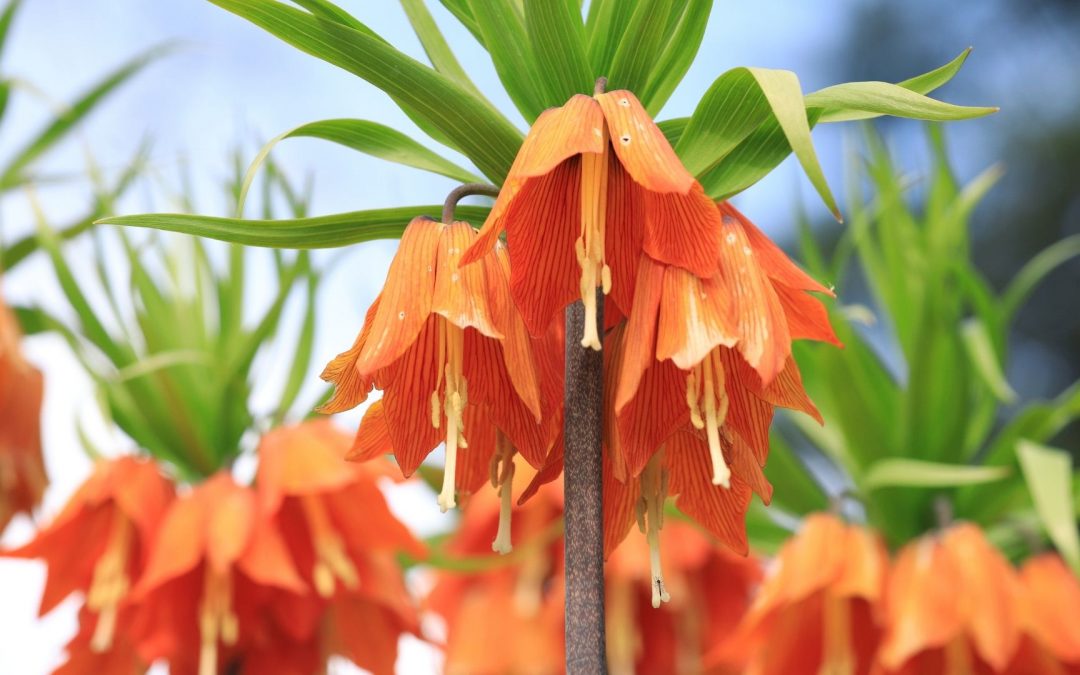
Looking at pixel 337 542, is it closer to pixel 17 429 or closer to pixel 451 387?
→ pixel 17 429

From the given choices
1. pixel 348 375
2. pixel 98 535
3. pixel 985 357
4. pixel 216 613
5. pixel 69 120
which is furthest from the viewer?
pixel 69 120

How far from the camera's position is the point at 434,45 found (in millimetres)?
762

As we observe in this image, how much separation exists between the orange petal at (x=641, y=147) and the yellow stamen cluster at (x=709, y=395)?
88 millimetres

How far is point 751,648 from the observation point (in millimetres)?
1271

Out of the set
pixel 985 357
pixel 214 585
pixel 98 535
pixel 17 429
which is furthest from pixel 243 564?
pixel 985 357

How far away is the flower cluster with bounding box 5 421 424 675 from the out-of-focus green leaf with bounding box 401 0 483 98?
0.61 meters

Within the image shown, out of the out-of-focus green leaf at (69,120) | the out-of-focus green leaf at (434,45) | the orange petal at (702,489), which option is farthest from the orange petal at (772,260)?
the out-of-focus green leaf at (69,120)

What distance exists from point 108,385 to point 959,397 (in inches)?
39.1

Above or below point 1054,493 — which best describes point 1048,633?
below

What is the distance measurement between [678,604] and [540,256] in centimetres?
103

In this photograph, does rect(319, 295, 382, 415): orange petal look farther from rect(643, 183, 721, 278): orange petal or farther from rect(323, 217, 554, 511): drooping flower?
rect(643, 183, 721, 278): orange petal

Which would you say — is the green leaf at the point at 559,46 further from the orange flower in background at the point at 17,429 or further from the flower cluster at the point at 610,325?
the orange flower in background at the point at 17,429

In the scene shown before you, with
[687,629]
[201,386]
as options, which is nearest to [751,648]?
[687,629]

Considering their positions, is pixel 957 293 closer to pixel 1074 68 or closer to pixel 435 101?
pixel 435 101
